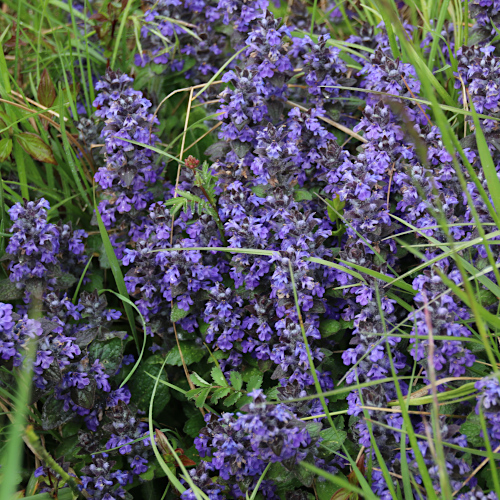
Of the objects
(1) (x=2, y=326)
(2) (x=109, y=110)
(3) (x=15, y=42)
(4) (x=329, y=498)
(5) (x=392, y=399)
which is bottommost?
(4) (x=329, y=498)

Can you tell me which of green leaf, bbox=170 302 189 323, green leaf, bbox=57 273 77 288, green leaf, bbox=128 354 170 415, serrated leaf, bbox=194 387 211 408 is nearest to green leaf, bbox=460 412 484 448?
serrated leaf, bbox=194 387 211 408

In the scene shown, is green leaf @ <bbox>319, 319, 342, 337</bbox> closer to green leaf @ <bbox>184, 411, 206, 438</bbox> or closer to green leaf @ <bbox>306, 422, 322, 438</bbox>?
green leaf @ <bbox>306, 422, 322, 438</bbox>

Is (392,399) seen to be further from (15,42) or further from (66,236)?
(15,42)

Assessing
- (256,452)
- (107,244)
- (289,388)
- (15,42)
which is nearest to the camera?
(256,452)

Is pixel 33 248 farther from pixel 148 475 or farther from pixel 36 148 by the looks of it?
pixel 148 475

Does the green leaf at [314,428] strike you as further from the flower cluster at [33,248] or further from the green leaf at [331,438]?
the flower cluster at [33,248]

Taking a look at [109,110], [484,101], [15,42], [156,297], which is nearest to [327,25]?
[484,101]

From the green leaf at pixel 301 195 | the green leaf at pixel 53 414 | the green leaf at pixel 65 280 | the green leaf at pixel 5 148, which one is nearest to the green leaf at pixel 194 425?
the green leaf at pixel 53 414

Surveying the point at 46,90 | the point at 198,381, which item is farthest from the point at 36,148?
the point at 198,381
